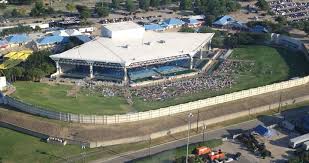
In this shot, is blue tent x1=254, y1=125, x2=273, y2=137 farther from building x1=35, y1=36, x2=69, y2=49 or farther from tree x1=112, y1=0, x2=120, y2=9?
tree x1=112, y1=0, x2=120, y2=9

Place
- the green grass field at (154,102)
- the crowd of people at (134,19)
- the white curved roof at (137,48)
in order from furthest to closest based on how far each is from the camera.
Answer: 1. the crowd of people at (134,19)
2. the white curved roof at (137,48)
3. the green grass field at (154,102)

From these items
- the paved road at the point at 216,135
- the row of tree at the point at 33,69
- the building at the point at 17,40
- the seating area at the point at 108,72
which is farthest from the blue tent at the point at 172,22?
the paved road at the point at 216,135

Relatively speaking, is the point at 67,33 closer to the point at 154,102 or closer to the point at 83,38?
the point at 83,38

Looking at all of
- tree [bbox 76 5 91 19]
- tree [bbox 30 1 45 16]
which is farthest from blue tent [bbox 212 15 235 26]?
tree [bbox 30 1 45 16]

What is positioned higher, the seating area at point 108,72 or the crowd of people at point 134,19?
the crowd of people at point 134,19

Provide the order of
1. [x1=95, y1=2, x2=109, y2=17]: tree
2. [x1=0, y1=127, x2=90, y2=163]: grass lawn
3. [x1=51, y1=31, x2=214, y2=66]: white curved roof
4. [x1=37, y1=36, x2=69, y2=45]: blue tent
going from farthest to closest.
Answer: [x1=95, y1=2, x2=109, y2=17]: tree, [x1=37, y1=36, x2=69, y2=45]: blue tent, [x1=51, y1=31, x2=214, y2=66]: white curved roof, [x1=0, y1=127, x2=90, y2=163]: grass lawn

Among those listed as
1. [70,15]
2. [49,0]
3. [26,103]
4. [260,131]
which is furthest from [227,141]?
[49,0]

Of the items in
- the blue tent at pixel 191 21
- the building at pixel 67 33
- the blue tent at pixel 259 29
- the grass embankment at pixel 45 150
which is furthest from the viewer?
the blue tent at pixel 191 21

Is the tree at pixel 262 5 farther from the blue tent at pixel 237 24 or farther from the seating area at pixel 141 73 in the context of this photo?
the seating area at pixel 141 73
